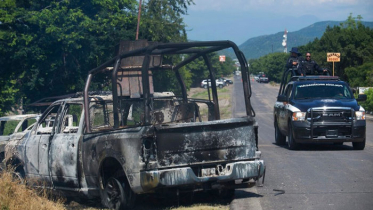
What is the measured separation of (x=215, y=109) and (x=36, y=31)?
22.8 m

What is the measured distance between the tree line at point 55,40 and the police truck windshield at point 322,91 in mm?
13979

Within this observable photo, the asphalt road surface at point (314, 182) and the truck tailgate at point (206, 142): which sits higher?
the truck tailgate at point (206, 142)

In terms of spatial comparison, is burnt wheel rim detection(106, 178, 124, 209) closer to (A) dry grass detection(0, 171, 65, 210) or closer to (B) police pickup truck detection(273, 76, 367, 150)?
(A) dry grass detection(0, 171, 65, 210)

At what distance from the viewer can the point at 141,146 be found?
287 inches

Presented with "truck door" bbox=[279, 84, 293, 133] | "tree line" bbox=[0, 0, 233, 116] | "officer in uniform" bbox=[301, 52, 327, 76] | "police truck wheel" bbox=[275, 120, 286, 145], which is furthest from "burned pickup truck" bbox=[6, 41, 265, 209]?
"tree line" bbox=[0, 0, 233, 116]

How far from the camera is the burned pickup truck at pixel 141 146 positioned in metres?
7.41

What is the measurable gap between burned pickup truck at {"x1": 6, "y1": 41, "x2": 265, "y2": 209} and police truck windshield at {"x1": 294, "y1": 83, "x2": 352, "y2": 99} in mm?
5930

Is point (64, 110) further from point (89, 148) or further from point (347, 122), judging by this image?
point (347, 122)

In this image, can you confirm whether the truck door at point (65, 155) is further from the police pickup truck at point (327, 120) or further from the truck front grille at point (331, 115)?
the truck front grille at point (331, 115)

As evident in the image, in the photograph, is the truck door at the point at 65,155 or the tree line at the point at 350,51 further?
the tree line at the point at 350,51

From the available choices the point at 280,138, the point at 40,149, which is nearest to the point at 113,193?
the point at 40,149

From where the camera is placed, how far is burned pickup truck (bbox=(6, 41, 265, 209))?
24.3 feet

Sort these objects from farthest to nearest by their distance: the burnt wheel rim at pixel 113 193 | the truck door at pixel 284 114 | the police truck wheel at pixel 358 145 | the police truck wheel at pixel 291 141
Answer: the truck door at pixel 284 114 → the police truck wheel at pixel 291 141 → the police truck wheel at pixel 358 145 → the burnt wheel rim at pixel 113 193

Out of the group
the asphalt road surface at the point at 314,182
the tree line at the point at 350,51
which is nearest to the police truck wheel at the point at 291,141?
the asphalt road surface at the point at 314,182
